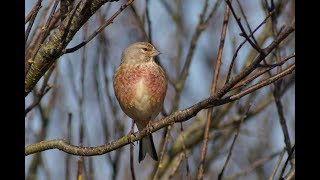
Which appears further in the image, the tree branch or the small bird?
the small bird

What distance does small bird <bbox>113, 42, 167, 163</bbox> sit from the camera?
172 inches

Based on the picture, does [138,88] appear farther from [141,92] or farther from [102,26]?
[102,26]

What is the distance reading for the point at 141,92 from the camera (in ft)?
14.3

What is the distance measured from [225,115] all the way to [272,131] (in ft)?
3.00

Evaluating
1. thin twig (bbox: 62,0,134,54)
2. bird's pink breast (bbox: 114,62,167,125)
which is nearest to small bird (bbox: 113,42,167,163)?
bird's pink breast (bbox: 114,62,167,125)

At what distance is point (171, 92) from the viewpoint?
6.05 m

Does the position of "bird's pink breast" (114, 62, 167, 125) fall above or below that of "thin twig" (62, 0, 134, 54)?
above

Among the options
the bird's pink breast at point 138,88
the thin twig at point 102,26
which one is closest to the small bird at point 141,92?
the bird's pink breast at point 138,88

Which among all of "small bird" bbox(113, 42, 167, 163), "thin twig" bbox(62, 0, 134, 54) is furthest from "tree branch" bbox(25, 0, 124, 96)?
"small bird" bbox(113, 42, 167, 163)

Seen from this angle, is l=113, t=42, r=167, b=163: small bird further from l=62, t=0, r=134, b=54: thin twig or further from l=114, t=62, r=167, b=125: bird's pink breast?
l=62, t=0, r=134, b=54: thin twig

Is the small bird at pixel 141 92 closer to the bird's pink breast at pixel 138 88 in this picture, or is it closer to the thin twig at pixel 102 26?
the bird's pink breast at pixel 138 88

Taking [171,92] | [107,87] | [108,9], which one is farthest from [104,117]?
[171,92]

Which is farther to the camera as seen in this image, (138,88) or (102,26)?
(138,88)

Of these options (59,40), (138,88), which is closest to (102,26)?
(59,40)
